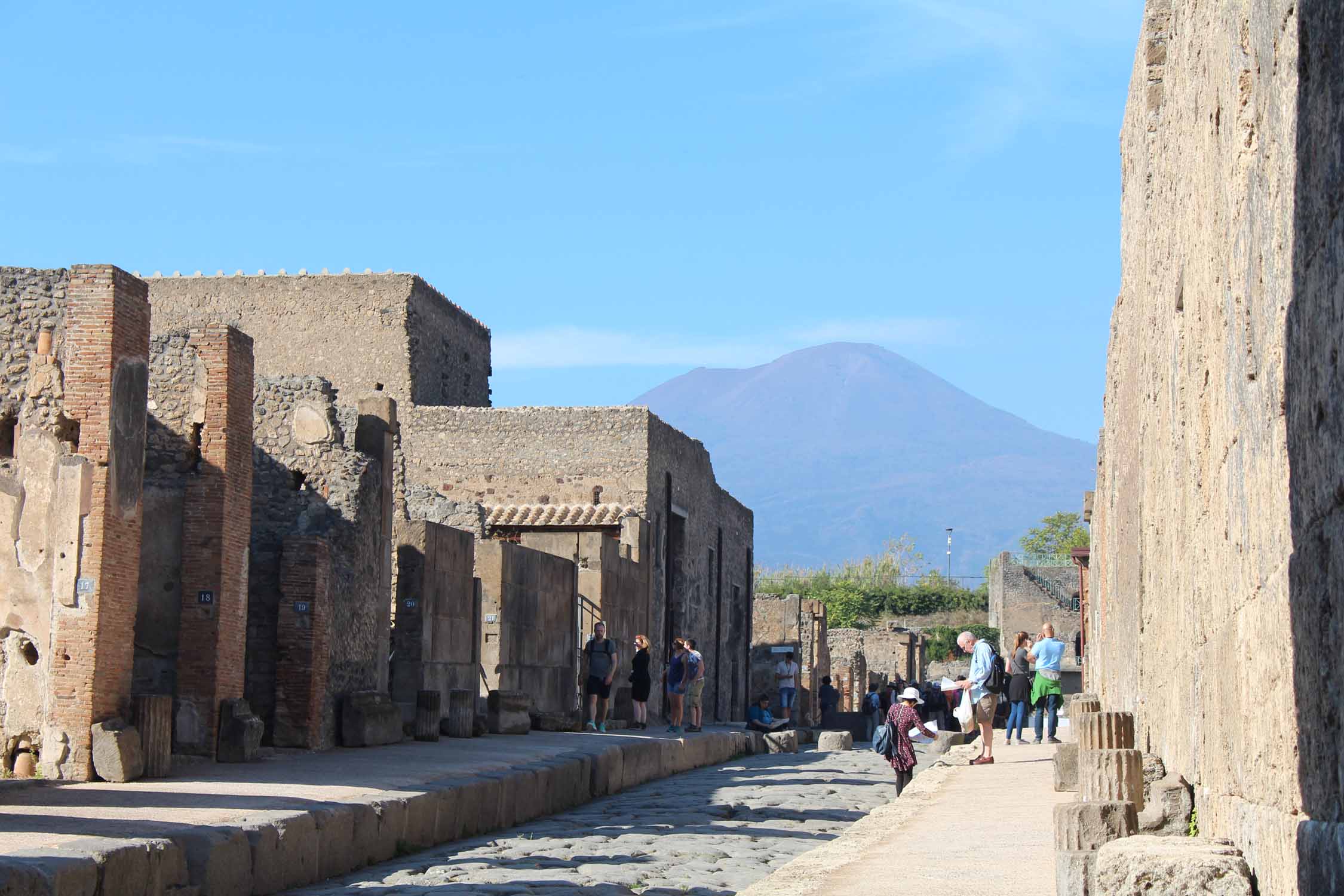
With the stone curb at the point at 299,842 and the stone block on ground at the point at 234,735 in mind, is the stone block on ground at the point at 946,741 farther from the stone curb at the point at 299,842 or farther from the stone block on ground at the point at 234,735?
the stone block on ground at the point at 234,735

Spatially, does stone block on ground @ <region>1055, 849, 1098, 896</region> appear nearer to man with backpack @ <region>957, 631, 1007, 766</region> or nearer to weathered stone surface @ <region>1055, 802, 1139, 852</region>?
weathered stone surface @ <region>1055, 802, 1139, 852</region>

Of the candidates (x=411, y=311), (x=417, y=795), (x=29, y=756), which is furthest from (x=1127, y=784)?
(x=411, y=311)

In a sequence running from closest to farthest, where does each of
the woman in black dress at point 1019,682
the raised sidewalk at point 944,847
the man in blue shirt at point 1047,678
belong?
the raised sidewalk at point 944,847
the man in blue shirt at point 1047,678
the woman in black dress at point 1019,682

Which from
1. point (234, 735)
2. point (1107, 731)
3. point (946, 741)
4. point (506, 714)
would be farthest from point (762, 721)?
point (1107, 731)

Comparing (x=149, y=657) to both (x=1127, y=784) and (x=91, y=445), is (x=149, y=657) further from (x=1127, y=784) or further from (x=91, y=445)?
(x=1127, y=784)

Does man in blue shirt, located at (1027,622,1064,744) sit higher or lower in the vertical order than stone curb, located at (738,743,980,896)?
higher

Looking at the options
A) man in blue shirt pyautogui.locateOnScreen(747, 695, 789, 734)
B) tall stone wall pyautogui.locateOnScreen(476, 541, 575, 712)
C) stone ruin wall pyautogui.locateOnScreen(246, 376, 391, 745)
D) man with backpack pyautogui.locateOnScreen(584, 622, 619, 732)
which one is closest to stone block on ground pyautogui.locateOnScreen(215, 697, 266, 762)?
stone ruin wall pyautogui.locateOnScreen(246, 376, 391, 745)

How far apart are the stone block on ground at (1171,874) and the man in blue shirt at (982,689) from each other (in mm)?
11392

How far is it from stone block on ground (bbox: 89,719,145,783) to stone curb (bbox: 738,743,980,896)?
4862mm

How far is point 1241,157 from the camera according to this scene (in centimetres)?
445

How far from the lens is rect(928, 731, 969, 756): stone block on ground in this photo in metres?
23.9

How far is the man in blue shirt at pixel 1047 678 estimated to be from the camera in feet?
56.4

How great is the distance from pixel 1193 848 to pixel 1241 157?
6.02 feet

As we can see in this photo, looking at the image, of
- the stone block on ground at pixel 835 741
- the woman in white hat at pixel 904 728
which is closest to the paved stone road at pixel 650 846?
the woman in white hat at pixel 904 728
